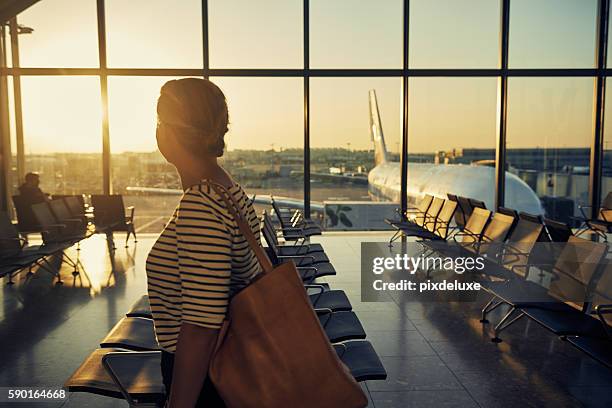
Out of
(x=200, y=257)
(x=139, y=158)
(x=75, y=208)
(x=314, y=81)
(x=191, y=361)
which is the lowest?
(x=75, y=208)

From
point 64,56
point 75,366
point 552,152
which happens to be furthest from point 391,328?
point 64,56

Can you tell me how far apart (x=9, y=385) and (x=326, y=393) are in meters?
3.09

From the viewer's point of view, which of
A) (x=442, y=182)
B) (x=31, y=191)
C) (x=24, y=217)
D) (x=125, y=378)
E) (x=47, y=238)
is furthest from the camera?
(x=442, y=182)

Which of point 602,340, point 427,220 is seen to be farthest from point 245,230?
point 427,220

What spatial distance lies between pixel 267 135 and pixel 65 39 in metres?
3.90

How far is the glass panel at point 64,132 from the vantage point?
9094mm

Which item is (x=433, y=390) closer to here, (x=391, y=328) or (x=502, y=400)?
(x=502, y=400)

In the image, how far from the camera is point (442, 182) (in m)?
10.9

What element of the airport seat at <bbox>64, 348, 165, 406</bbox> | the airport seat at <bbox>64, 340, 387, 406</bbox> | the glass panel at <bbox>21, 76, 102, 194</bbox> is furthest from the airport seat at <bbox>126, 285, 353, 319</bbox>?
the glass panel at <bbox>21, 76, 102, 194</bbox>

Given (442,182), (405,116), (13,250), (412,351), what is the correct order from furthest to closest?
(442,182) < (405,116) < (13,250) < (412,351)

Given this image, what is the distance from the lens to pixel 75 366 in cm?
368

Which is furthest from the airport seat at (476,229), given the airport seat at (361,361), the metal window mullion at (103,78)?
the metal window mullion at (103,78)

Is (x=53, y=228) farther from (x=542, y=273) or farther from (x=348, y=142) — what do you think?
(x=542, y=273)

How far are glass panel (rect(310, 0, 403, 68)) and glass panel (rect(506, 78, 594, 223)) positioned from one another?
91.3 inches
